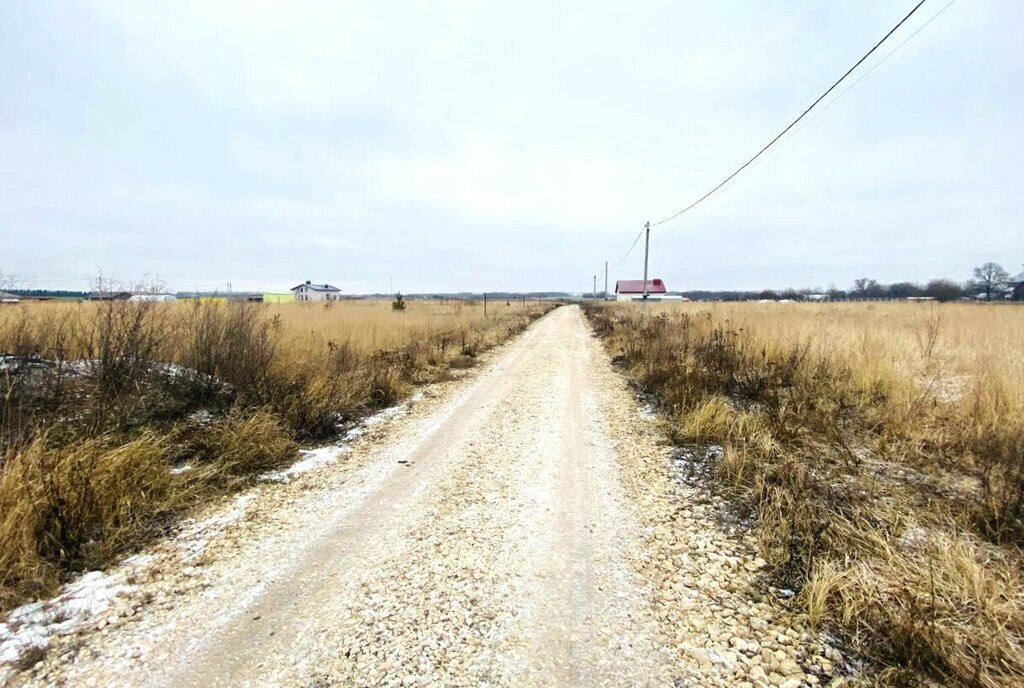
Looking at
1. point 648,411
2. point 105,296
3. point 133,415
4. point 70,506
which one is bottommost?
point 648,411

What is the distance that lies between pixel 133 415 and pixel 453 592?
4741 millimetres

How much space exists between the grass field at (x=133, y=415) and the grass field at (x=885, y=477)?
5361mm

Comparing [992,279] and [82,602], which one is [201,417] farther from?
[992,279]

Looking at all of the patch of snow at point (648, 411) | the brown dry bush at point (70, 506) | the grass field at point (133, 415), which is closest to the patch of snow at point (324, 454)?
the grass field at point (133, 415)

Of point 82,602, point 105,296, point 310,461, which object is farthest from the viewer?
point 105,296

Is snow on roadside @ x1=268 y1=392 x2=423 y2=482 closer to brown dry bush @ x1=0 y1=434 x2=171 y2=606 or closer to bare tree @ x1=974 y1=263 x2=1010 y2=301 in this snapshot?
brown dry bush @ x1=0 y1=434 x2=171 y2=606

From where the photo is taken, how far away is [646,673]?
2.38 meters

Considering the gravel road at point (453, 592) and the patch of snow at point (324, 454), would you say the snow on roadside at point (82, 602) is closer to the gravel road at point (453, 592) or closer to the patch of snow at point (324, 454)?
the gravel road at point (453, 592)

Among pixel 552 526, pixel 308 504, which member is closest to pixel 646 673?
pixel 552 526

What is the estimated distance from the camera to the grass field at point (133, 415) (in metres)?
3.45

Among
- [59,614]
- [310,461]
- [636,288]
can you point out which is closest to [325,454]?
[310,461]

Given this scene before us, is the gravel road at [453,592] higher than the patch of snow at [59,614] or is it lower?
lower

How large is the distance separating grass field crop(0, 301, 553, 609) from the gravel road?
0.58m

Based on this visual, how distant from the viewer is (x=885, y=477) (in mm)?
4750
